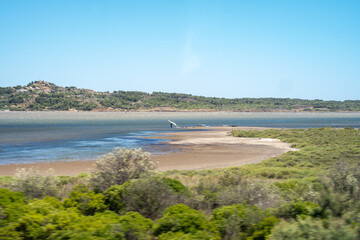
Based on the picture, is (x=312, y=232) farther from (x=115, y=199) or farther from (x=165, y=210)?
(x=115, y=199)

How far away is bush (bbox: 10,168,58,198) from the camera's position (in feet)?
34.6

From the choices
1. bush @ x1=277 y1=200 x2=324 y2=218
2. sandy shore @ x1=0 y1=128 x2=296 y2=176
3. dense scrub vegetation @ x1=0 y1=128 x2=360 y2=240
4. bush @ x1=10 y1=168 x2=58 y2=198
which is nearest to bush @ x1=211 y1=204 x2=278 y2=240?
dense scrub vegetation @ x1=0 y1=128 x2=360 y2=240

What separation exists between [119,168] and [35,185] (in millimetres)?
2879

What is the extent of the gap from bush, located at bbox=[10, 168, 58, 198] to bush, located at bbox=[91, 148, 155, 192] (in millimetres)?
1390

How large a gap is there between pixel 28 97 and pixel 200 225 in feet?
681

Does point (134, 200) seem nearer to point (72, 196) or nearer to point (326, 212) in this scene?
point (72, 196)

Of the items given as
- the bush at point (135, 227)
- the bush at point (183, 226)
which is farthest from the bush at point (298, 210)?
the bush at point (135, 227)

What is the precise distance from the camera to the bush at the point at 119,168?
38.4ft

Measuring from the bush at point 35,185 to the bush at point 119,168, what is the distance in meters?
1.39

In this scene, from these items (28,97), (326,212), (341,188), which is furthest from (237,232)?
(28,97)

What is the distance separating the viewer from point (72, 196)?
939 cm

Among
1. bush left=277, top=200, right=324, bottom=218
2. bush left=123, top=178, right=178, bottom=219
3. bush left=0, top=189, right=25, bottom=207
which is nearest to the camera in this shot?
bush left=277, top=200, right=324, bottom=218

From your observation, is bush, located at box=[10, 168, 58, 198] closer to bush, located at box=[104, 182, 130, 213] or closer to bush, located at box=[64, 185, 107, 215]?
bush, located at box=[64, 185, 107, 215]

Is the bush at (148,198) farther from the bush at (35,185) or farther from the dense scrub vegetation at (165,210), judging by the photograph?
the bush at (35,185)
